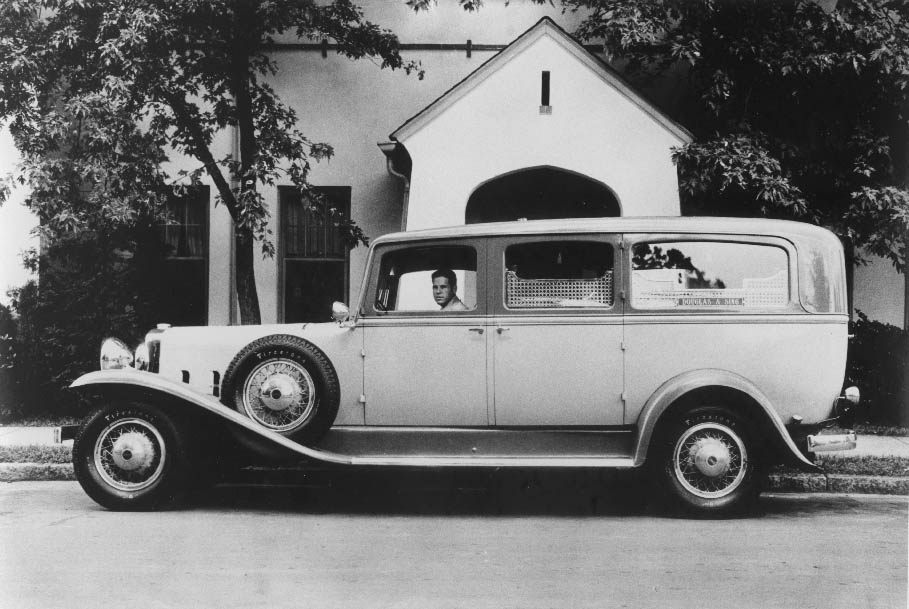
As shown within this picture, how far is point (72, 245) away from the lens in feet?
38.5

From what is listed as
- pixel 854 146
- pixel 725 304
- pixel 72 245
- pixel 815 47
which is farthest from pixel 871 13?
pixel 72 245

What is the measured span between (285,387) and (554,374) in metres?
1.99

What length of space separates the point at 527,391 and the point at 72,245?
764cm

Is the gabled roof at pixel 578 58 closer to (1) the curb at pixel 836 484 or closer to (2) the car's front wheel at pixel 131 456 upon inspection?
(1) the curb at pixel 836 484

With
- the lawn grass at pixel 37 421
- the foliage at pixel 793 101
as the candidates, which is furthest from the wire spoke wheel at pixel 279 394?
the lawn grass at pixel 37 421

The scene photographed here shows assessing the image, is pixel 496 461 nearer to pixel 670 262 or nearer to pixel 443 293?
pixel 443 293

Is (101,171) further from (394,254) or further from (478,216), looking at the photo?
(478,216)

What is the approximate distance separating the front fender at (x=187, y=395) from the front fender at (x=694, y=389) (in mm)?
2128

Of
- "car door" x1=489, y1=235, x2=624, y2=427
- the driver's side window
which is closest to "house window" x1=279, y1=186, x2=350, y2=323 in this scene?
the driver's side window

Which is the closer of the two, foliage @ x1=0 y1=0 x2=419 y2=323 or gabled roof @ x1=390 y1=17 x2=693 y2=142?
foliage @ x1=0 y1=0 x2=419 y2=323

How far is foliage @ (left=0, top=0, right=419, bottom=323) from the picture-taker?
30.2 feet

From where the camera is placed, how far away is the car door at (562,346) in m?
6.61

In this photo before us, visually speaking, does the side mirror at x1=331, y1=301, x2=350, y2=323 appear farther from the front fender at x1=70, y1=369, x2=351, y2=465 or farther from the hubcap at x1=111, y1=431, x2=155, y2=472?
the hubcap at x1=111, y1=431, x2=155, y2=472

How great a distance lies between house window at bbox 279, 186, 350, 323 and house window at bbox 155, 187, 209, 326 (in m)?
1.14
